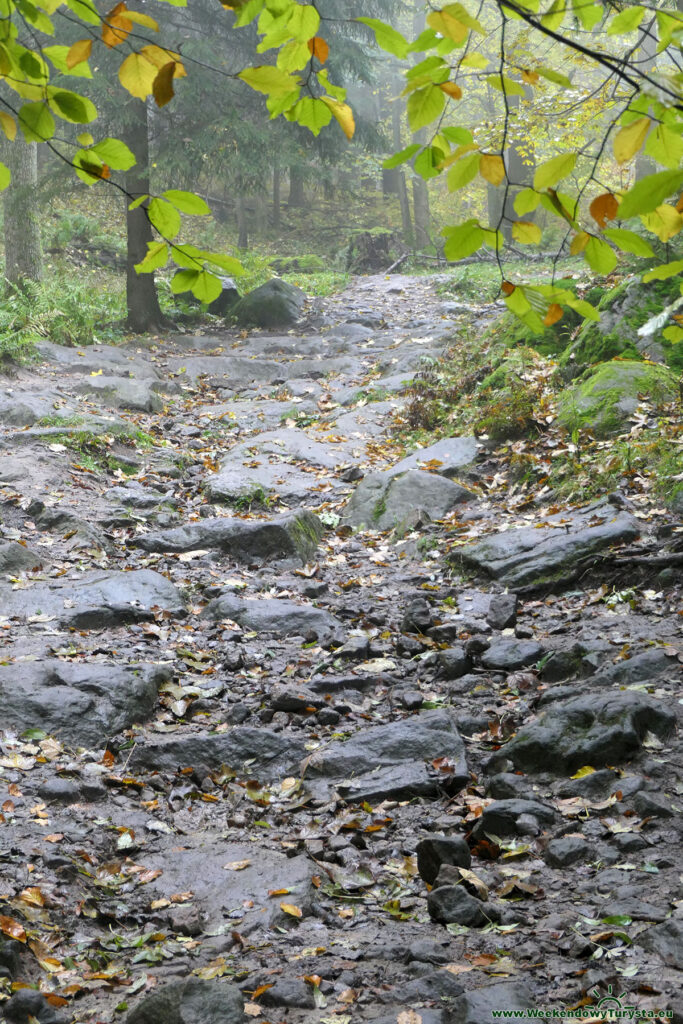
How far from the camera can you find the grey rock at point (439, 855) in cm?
280

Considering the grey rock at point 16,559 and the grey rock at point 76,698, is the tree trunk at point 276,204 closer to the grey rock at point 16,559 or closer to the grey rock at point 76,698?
the grey rock at point 16,559

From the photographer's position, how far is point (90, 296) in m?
15.1

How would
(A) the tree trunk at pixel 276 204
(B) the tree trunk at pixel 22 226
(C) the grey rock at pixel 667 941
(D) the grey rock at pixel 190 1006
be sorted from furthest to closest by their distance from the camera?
(A) the tree trunk at pixel 276 204 < (B) the tree trunk at pixel 22 226 < (C) the grey rock at pixel 667 941 < (D) the grey rock at pixel 190 1006

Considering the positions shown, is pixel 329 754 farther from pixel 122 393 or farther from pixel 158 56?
pixel 122 393

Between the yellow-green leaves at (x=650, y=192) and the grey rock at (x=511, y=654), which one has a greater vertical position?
the yellow-green leaves at (x=650, y=192)

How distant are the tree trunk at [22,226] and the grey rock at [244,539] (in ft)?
26.1

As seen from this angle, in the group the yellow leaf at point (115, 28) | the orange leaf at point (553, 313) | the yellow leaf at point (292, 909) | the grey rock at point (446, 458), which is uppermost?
the yellow leaf at point (115, 28)

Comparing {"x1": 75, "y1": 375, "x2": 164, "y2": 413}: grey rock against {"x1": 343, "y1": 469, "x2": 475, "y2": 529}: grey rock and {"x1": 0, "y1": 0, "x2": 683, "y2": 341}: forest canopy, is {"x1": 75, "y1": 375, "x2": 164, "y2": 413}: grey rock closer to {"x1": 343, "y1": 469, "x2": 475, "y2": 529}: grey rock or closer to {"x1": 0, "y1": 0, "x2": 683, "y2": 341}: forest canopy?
{"x1": 343, "y1": 469, "x2": 475, "y2": 529}: grey rock

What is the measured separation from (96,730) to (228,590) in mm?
2118

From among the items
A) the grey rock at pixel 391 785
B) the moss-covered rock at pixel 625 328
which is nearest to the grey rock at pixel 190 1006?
the grey rock at pixel 391 785

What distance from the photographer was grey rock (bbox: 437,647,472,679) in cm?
451

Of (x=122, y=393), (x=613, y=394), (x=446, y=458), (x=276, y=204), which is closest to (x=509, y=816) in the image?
(x=613, y=394)

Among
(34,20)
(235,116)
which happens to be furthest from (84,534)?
(235,116)

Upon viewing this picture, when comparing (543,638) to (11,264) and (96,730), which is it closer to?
(96,730)
